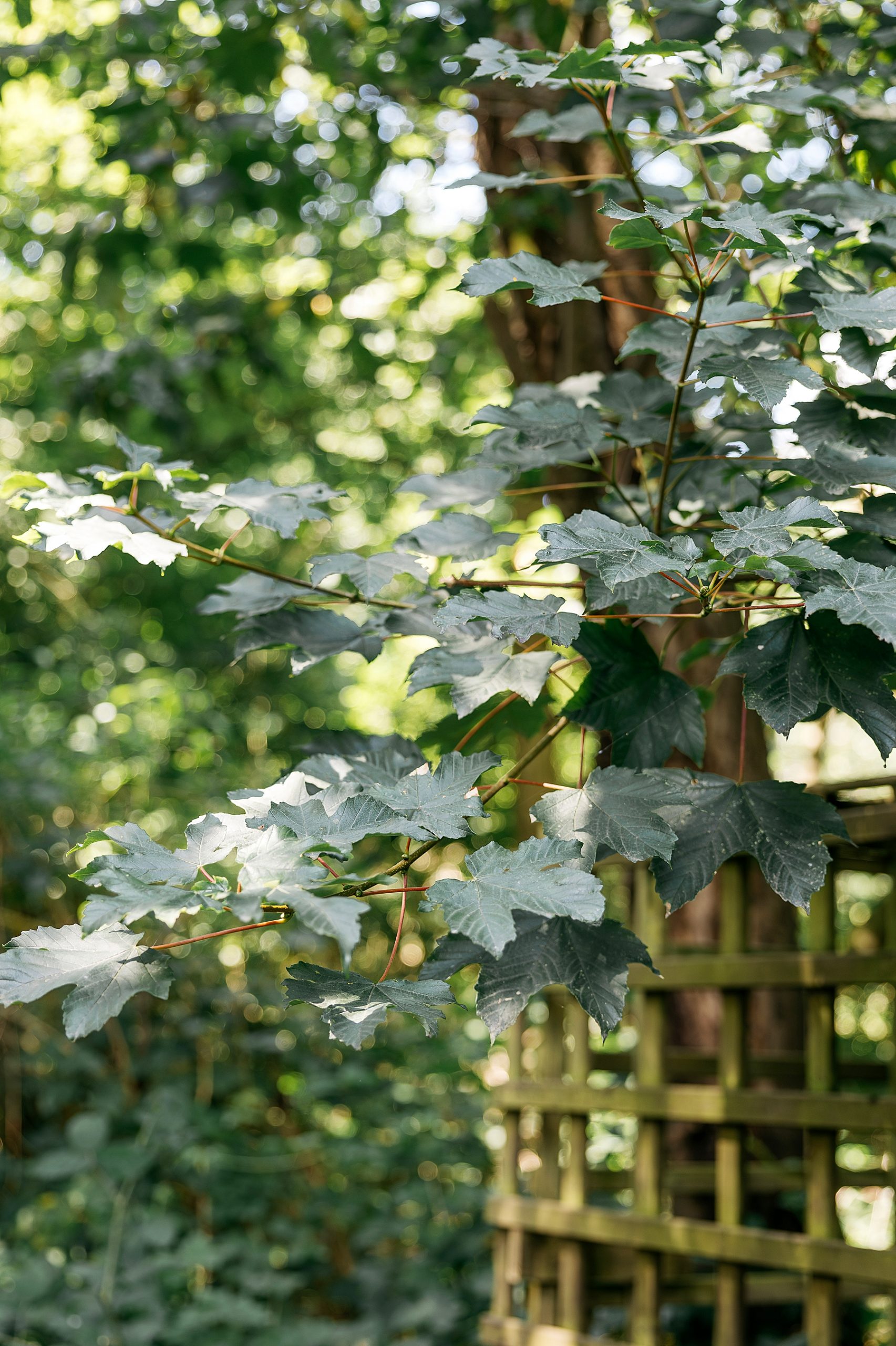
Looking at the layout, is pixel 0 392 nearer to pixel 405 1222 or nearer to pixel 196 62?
pixel 196 62

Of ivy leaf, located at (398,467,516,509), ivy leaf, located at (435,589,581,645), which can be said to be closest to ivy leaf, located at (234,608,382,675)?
ivy leaf, located at (398,467,516,509)

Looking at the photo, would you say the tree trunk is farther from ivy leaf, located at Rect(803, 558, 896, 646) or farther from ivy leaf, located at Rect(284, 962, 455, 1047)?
ivy leaf, located at Rect(284, 962, 455, 1047)

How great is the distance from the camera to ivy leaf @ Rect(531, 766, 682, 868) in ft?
3.65

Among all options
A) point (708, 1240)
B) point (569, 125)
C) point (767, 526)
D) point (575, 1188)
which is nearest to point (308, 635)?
point (767, 526)

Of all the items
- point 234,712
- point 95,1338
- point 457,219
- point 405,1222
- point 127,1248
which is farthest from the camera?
point 234,712

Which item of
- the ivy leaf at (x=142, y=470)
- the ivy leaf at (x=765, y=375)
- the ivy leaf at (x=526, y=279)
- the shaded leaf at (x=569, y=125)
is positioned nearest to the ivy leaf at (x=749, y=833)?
the ivy leaf at (x=765, y=375)

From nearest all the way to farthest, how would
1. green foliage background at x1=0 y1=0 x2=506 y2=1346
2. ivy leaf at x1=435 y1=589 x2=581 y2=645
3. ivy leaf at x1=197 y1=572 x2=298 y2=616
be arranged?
1. ivy leaf at x1=435 y1=589 x2=581 y2=645
2. ivy leaf at x1=197 y1=572 x2=298 y2=616
3. green foliage background at x1=0 y1=0 x2=506 y2=1346

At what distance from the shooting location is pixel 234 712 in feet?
19.3

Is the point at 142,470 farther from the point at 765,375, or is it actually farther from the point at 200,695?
the point at 200,695

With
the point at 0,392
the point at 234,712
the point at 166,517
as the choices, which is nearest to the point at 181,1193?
the point at 234,712

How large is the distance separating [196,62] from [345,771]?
8.65 ft

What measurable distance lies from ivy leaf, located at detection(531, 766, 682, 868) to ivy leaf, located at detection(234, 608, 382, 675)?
376 millimetres

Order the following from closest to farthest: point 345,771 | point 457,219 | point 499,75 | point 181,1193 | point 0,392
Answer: point 345,771, point 499,75, point 181,1193, point 457,219, point 0,392

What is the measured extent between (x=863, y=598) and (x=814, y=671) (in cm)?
15
